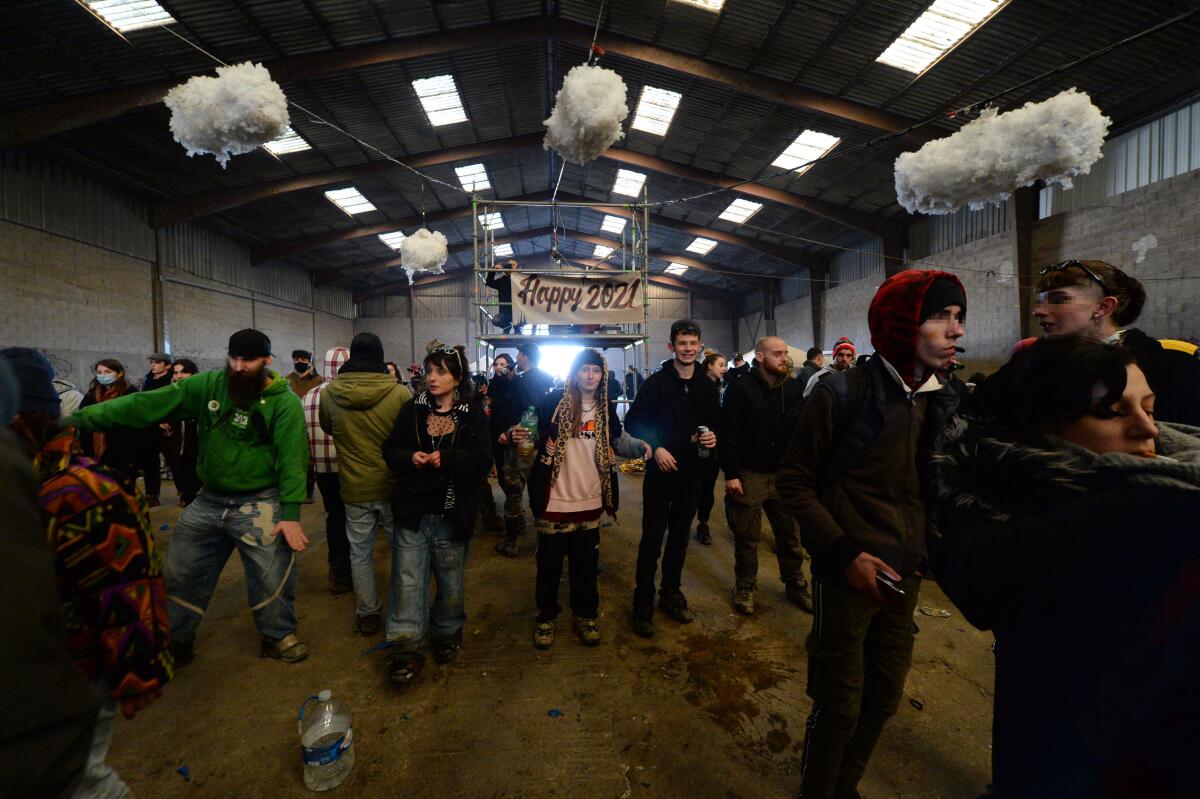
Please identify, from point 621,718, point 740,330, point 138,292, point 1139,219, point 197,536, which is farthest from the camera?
point 740,330

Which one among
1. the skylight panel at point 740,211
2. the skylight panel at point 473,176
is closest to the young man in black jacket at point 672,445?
the skylight panel at point 473,176

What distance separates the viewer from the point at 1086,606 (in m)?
0.84

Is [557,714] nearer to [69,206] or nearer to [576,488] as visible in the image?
[576,488]

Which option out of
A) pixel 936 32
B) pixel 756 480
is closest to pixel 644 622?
pixel 756 480

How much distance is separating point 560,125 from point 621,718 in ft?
16.6

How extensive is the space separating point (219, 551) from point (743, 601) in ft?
11.6

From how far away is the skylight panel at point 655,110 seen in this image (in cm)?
999

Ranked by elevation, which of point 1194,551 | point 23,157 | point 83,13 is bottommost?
point 1194,551

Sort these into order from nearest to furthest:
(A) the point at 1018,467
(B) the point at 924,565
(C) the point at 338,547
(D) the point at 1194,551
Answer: (D) the point at 1194,551
(A) the point at 1018,467
(B) the point at 924,565
(C) the point at 338,547

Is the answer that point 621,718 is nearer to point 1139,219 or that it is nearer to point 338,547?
point 338,547

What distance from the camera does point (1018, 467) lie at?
1032mm

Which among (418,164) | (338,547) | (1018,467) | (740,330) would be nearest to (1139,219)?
(1018,467)

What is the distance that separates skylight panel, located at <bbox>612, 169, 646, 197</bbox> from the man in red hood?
1342 cm

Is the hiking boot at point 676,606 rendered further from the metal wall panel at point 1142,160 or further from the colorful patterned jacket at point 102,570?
the metal wall panel at point 1142,160
